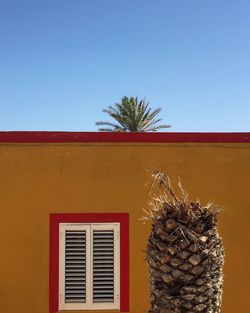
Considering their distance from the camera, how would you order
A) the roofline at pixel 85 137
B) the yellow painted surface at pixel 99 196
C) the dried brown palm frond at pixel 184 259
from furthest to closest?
the roofline at pixel 85 137 → the yellow painted surface at pixel 99 196 → the dried brown palm frond at pixel 184 259

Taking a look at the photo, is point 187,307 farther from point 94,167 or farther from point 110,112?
point 110,112

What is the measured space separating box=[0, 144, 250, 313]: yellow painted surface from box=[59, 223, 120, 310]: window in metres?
0.24

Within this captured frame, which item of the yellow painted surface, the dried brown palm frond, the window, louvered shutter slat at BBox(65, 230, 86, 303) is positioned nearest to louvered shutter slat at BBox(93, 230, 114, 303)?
the window

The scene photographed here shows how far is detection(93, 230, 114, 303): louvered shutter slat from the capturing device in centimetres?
778

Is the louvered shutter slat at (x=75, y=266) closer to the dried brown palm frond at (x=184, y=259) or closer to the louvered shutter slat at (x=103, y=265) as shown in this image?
the louvered shutter slat at (x=103, y=265)

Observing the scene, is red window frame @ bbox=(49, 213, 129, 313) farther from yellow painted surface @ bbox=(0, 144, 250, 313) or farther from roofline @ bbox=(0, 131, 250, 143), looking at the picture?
roofline @ bbox=(0, 131, 250, 143)

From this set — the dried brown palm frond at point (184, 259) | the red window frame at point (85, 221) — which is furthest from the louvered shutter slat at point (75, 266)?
the dried brown palm frond at point (184, 259)

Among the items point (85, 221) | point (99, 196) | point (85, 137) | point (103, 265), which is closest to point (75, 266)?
point (103, 265)

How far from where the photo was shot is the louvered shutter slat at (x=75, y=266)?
7.77 meters

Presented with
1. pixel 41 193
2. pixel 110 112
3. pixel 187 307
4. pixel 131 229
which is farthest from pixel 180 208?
pixel 110 112

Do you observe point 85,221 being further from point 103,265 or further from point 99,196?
point 103,265

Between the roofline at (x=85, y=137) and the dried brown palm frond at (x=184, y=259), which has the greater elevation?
the roofline at (x=85, y=137)

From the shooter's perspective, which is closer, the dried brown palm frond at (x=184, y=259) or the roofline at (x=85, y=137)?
the dried brown palm frond at (x=184, y=259)

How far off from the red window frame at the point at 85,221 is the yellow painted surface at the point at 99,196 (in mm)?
74
